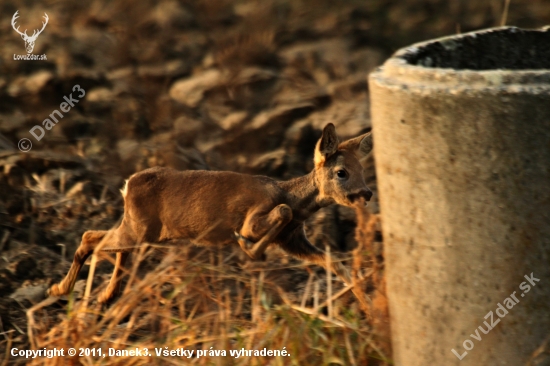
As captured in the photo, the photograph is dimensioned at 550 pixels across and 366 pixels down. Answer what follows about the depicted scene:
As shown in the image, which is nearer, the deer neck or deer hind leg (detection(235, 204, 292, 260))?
deer hind leg (detection(235, 204, 292, 260))

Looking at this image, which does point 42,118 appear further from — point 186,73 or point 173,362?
point 173,362

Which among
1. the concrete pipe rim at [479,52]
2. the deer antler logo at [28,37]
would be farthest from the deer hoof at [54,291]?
the deer antler logo at [28,37]

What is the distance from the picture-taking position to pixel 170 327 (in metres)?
4.26

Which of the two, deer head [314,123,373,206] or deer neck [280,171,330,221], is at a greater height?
deer head [314,123,373,206]

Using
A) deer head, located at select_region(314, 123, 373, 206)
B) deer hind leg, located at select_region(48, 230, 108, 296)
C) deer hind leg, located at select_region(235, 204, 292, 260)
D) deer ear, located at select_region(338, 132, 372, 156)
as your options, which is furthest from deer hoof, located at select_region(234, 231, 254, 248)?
deer hind leg, located at select_region(48, 230, 108, 296)

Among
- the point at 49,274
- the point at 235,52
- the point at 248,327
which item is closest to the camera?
the point at 248,327

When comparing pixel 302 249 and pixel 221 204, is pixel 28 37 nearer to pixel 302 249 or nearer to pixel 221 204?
pixel 221 204

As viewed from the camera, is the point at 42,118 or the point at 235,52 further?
the point at 235,52

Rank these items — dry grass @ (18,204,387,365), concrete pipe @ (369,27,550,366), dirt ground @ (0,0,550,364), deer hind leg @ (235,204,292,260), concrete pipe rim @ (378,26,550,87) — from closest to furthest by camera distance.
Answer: concrete pipe @ (369,27,550,366), concrete pipe rim @ (378,26,550,87), dry grass @ (18,204,387,365), deer hind leg @ (235,204,292,260), dirt ground @ (0,0,550,364)

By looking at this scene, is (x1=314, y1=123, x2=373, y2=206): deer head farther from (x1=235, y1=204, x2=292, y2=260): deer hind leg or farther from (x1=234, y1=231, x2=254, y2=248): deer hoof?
(x1=234, y1=231, x2=254, y2=248): deer hoof

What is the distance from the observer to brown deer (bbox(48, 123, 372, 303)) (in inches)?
201

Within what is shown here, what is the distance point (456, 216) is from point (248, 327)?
4.85 feet

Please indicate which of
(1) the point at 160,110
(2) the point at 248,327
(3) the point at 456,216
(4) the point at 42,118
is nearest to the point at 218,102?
(1) the point at 160,110

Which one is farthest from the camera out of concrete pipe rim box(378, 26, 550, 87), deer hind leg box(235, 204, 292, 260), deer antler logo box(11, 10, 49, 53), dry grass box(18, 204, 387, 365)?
deer antler logo box(11, 10, 49, 53)
